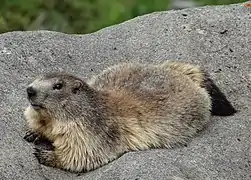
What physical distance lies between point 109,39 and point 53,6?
14.7ft

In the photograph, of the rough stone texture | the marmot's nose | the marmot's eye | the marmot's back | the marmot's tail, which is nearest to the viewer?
the rough stone texture

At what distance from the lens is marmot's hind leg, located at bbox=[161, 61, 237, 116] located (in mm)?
8180

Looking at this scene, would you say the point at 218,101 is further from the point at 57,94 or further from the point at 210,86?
the point at 57,94

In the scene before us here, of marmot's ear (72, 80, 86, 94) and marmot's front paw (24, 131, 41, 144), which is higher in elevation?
marmot's ear (72, 80, 86, 94)

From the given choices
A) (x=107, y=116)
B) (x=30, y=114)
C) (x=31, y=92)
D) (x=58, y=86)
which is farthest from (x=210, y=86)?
(x=31, y=92)

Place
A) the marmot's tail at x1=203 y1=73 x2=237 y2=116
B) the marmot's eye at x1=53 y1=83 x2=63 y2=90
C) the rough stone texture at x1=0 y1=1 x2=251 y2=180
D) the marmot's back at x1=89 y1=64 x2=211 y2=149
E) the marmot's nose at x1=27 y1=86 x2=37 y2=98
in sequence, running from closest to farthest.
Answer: the rough stone texture at x1=0 y1=1 x2=251 y2=180, the marmot's nose at x1=27 y1=86 x2=37 y2=98, the marmot's eye at x1=53 y1=83 x2=63 y2=90, the marmot's back at x1=89 y1=64 x2=211 y2=149, the marmot's tail at x1=203 y1=73 x2=237 y2=116

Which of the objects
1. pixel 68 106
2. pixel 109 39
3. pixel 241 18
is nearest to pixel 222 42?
pixel 241 18

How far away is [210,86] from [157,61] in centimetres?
89

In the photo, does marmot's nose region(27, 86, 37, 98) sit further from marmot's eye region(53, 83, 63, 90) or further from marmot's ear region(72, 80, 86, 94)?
marmot's ear region(72, 80, 86, 94)

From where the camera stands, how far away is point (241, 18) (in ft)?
31.5

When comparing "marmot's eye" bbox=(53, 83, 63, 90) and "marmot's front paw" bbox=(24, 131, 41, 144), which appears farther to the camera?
"marmot's front paw" bbox=(24, 131, 41, 144)

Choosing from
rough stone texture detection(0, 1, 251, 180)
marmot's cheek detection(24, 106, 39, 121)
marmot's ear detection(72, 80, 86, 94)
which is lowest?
rough stone texture detection(0, 1, 251, 180)

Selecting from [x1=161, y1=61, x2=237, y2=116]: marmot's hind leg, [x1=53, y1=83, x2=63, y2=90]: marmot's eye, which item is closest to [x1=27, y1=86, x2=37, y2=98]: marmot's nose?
[x1=53, y1=83, x2=63, y2=90]: marmot's eye

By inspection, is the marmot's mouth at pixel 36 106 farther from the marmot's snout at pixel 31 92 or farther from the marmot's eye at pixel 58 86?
the marmot's eye at pixel 58 86
